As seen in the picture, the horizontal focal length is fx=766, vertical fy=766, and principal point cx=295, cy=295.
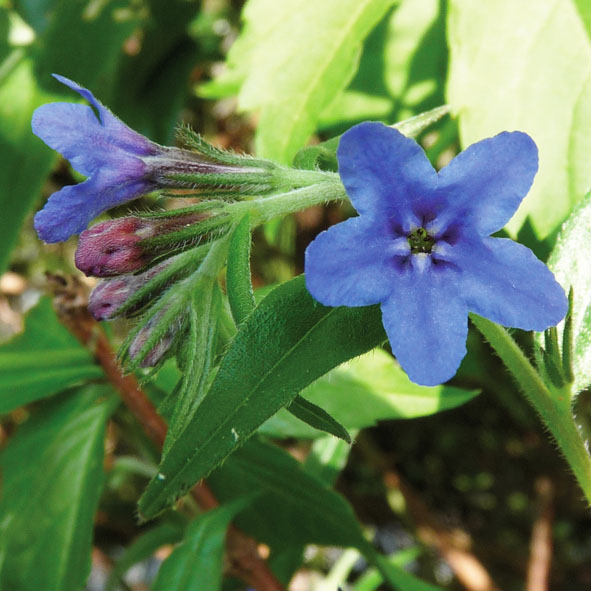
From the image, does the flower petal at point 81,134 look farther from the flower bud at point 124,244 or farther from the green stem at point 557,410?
the green stem at point 557,410

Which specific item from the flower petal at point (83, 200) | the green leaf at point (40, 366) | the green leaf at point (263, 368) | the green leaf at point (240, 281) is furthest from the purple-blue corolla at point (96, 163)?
the green leaf at point (40, 366)

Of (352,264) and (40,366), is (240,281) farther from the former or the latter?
(40,366)

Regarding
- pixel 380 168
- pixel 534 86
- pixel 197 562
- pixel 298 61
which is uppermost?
pixel 298 61

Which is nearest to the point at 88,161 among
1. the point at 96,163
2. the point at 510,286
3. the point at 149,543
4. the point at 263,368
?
the point at 96,163

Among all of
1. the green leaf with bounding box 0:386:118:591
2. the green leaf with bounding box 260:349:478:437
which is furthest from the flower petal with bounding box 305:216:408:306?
the green leaf with bounding box 0:386:118:591

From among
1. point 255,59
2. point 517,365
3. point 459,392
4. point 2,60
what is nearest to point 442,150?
point 255,59

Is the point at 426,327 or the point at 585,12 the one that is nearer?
the point at 426,327

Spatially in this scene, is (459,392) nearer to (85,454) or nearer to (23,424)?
(85,454)
